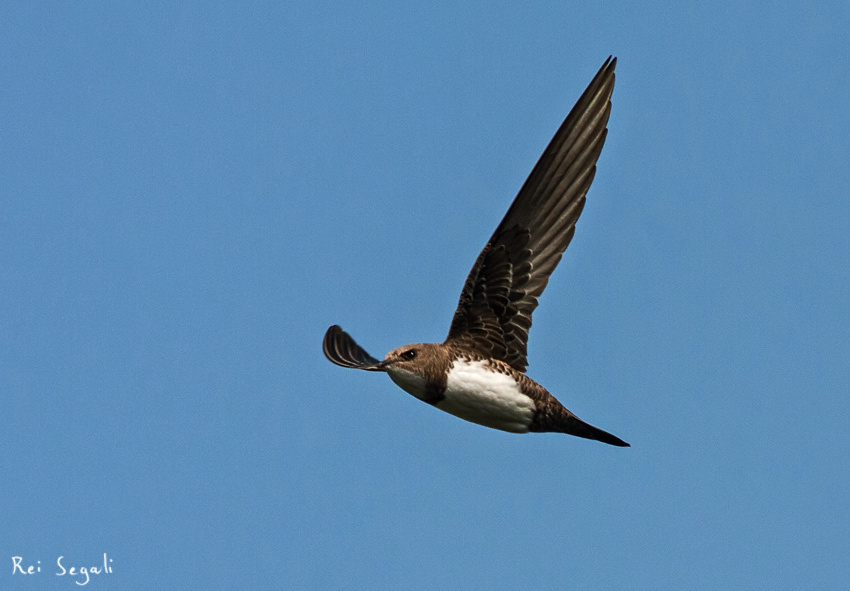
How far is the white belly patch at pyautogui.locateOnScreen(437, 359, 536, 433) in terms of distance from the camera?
12.1 meters

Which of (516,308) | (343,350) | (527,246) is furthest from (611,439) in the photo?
(343,350)

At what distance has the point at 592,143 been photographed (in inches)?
483

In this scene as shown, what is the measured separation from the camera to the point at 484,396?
12086 mm

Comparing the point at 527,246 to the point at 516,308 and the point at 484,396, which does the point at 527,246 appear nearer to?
the point at 516,308

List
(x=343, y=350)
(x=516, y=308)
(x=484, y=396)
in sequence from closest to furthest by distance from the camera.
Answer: (x=484, y=396) → (x=516, y=308) → (x=343, y=350)

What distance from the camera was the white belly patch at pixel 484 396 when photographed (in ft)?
39.7

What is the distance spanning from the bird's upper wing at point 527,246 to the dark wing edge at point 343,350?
4.61ft

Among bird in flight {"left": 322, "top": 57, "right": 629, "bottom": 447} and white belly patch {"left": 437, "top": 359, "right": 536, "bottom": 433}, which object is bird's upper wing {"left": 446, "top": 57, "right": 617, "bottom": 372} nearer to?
bird in flight {"left": 322, "top": 57, "right": 629, "bottom": 447}

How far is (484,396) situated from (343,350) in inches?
94.1

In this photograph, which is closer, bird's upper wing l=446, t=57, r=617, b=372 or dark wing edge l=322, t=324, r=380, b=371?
bird's upper wing l=446, t=57, r=617, b=372

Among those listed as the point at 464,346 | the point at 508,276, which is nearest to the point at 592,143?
the point at 508,276

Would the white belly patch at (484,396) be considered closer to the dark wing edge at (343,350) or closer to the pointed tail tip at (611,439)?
the pointed tail tip at (611,439)

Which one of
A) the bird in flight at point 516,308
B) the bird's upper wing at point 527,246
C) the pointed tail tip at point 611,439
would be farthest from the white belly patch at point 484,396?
the pointed tail tip at point 611,439

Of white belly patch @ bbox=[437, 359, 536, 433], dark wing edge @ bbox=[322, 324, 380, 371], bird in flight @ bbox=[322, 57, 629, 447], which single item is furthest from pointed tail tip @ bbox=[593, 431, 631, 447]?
dark wing edge @ bbox=[322, 324, 380, 371]
